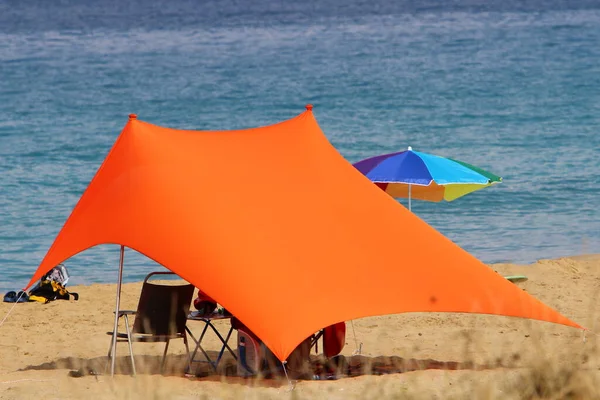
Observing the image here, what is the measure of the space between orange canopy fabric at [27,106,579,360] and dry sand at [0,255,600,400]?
0.47 meters

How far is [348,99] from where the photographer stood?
1141 inches

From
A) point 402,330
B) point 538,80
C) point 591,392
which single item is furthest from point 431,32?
point 591,392

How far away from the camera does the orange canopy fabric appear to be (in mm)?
7352

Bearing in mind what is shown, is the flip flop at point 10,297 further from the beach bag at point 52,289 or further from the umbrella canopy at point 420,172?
the umbrella canopy at point 420,172

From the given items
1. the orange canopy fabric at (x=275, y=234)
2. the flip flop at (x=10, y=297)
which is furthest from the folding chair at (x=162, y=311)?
the flip flop at (x=10, y=297)

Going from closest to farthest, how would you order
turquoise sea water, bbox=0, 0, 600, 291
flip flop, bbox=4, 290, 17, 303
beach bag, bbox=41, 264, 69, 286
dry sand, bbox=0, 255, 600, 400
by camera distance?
dry sand, bbox=0, 255, 600, 400, beach bag, bbox=41, 264, 69, 286, flip flop, bbox=4, 290, 17, 303, turquoise sea water, bbox=0, 0, 600, 291

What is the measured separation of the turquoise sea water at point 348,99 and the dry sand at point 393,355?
1.18 meters

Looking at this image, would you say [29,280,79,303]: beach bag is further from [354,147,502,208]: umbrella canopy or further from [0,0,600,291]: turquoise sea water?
[354,147,502,208]: umbrella canopy

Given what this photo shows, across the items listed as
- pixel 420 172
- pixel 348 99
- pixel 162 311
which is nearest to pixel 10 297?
pixel 162 311

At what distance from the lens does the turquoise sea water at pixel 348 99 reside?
16.3 metres

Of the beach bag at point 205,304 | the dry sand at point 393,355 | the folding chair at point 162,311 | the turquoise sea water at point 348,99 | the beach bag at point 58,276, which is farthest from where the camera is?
the turquoise sea water at point 348,99

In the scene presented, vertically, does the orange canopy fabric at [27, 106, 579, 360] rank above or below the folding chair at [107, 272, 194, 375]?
above

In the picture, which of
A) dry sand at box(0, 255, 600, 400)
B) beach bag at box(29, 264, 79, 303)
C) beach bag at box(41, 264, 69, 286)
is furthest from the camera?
beach bag at box(41, 264, 69, 286)

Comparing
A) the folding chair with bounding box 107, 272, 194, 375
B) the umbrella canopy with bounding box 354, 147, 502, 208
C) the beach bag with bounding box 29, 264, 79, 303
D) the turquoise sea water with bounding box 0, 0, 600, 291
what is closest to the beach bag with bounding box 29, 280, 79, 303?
the beach bag with bounding box 29, 264, 79, 303
